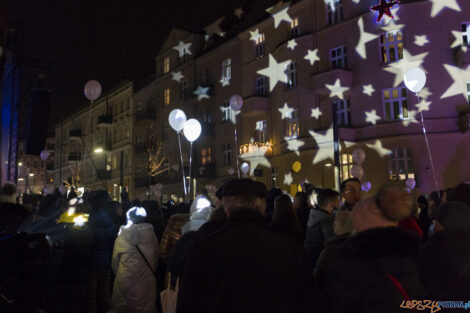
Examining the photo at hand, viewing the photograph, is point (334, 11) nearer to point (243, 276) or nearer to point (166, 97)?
point (166, 97)

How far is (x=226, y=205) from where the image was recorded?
2.85 m

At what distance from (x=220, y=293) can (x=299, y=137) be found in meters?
22.4

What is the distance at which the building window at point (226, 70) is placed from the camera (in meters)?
32.0

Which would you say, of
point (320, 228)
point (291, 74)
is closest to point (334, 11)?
point (291, 74)

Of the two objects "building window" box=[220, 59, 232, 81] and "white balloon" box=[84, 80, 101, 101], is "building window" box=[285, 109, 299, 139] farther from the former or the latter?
"white balloon" box=[84, 80, 101, 101]

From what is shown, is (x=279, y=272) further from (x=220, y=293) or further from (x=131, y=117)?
(x=131, y=117)

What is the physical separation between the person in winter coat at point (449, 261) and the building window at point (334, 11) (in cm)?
2162

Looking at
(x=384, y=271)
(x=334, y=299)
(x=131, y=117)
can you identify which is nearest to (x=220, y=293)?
(x=334, y=299)

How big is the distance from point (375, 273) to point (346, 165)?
65.8 ft

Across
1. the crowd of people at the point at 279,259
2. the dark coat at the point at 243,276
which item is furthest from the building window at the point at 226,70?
the dark coat at the point at 243,276

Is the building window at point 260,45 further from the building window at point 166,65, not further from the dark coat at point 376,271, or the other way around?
the dark coat at point 376,271

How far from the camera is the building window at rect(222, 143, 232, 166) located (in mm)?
31312

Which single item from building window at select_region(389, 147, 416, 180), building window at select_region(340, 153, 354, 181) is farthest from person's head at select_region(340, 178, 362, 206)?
building window at select_region(340, 153, 354, 181)

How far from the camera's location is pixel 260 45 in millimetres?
28875
